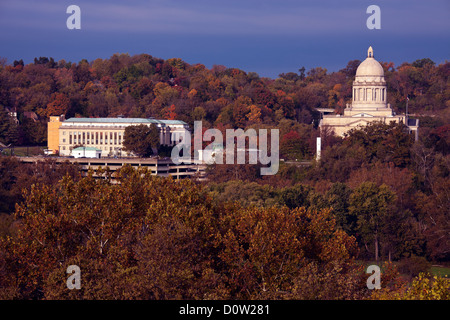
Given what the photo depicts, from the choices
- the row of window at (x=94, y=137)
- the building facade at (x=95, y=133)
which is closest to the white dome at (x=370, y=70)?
the building facade at (x=95, y=133)

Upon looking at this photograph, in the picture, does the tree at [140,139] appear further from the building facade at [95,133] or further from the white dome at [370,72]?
the white dome at [370,72]

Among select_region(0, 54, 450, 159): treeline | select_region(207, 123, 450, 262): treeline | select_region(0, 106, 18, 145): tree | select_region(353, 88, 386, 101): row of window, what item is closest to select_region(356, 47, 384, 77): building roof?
select_region(353, 88, 386, 101): row of window

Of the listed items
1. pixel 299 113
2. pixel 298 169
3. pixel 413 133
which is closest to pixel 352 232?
pixel 298 169

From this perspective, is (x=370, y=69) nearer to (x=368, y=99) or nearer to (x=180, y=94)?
(x=368, y=99)

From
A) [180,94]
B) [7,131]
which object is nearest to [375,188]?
[7,131]
